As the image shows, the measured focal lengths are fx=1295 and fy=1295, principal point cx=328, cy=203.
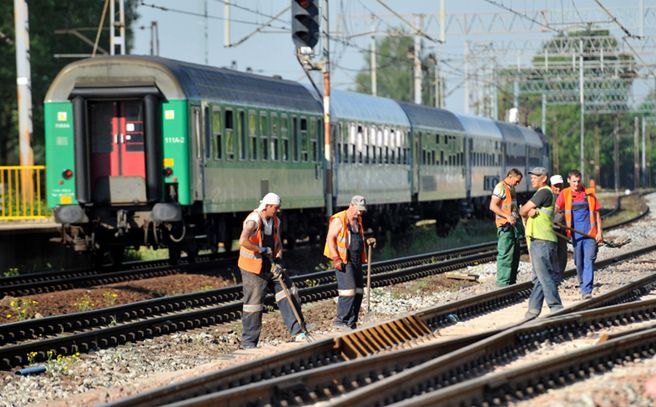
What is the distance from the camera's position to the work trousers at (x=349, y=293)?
13.5 metres

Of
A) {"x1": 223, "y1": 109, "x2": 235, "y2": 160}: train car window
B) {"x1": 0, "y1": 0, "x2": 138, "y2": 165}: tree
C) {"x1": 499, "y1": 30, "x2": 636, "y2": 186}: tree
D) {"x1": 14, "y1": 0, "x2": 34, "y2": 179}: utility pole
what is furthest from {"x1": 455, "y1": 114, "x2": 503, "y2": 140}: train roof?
{"x1": 499, "y1": 30, "x2": 636, "y2": 186}: tree

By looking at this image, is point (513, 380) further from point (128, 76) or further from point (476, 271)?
point (476, 271)

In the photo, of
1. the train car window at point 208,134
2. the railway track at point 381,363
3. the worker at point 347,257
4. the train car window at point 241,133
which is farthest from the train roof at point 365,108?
the worker at point 347,257

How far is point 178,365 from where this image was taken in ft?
39.2

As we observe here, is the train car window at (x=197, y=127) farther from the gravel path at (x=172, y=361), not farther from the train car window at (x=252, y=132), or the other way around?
the gravel path at (x=172, y=361)

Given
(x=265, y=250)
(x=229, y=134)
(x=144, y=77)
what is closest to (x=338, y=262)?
(x=265, y=250)

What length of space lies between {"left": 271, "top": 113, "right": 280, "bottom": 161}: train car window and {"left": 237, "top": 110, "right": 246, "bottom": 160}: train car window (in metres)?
1.28

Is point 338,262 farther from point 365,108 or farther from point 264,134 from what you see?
point 365,108

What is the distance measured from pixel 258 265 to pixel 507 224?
5.93 m

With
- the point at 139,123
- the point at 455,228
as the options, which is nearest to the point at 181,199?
the point at 139,123

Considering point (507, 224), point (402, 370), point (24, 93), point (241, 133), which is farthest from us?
point (24, 93)

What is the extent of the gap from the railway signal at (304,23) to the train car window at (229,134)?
4.17m

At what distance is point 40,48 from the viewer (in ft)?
157

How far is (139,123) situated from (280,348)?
30.6ft
